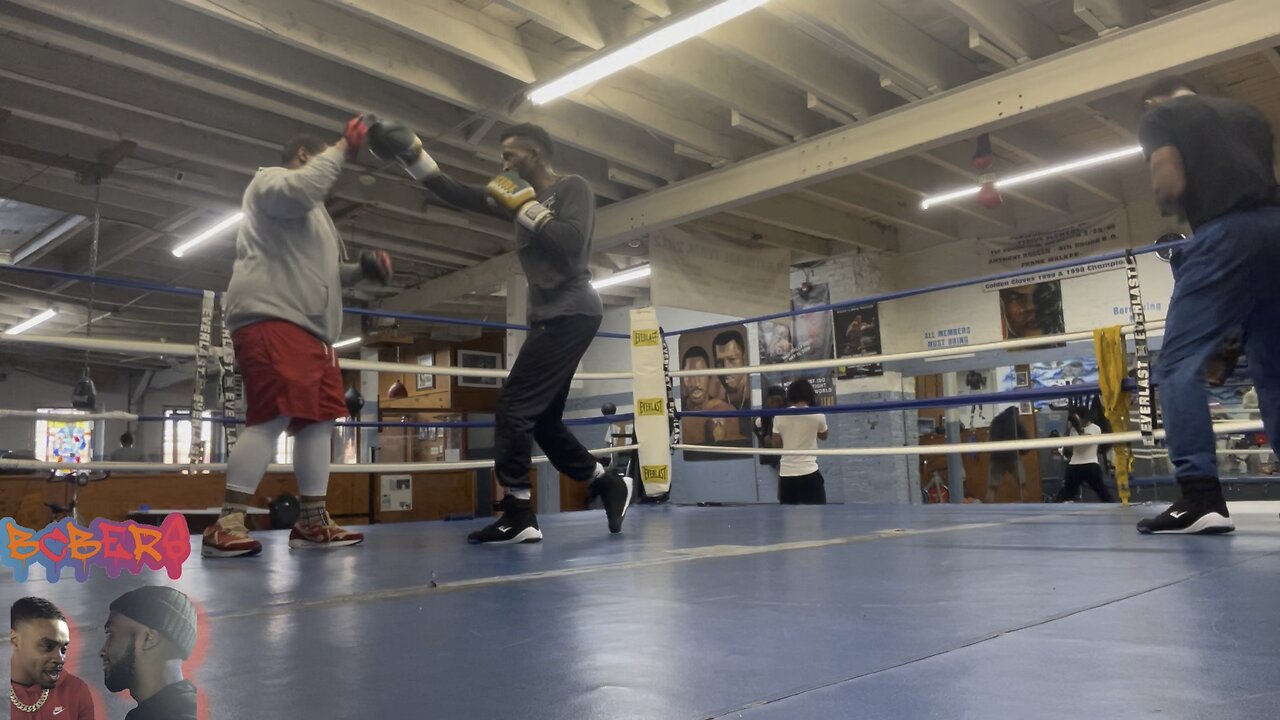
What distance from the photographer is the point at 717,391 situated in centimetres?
984

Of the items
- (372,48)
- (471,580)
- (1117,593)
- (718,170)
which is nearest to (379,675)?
(471,580)

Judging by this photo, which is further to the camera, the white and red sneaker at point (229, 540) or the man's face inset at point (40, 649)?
the white and red sneaker at point (229, 540)

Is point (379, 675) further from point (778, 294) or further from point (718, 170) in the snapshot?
point (778, 294)

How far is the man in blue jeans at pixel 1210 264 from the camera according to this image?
1862 mm

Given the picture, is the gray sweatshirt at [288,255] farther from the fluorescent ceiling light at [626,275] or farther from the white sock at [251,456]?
the fluorescent ceiling light at [626,275]

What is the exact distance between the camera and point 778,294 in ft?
28.5

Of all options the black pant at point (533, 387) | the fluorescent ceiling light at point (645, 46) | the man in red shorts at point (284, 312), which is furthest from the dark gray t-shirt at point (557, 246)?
the fluorescent ceiling light at point (645, 46)

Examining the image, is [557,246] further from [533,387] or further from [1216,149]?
[1216,149]

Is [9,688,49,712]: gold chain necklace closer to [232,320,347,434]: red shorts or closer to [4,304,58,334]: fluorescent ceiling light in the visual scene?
[232,320,347,434]: red shorts

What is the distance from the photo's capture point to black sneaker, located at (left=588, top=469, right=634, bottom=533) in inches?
109

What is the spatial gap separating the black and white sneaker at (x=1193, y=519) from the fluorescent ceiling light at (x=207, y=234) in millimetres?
6782

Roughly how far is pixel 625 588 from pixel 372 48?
4419mm

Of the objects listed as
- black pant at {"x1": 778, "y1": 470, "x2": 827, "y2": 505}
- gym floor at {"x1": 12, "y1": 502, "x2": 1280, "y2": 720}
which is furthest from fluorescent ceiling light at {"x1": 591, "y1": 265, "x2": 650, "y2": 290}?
gym floor at {"x1": 12, "y1": 502, "x2": 1280, "y2": 720}

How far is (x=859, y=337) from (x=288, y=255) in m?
7.17
